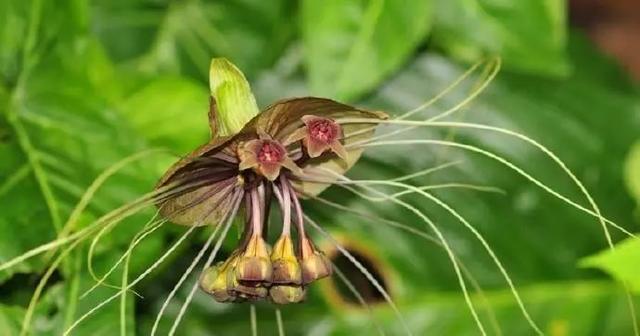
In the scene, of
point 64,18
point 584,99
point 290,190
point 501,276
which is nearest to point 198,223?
point 290,190

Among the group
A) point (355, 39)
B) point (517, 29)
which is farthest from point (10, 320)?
point (517, 29)

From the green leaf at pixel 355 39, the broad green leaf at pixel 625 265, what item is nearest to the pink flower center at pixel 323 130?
the broad green leaf at pixel 625 265

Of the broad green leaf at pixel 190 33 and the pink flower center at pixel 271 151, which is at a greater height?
the broad green leaf at pixel 190 33

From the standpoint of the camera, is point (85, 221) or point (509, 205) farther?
point (509, 205)

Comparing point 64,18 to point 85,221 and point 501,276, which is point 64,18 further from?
point 501,276

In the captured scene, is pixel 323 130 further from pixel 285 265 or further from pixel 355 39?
pixel 355 39

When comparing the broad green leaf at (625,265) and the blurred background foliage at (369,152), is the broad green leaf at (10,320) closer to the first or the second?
the blurred background foliage at (369,152)
